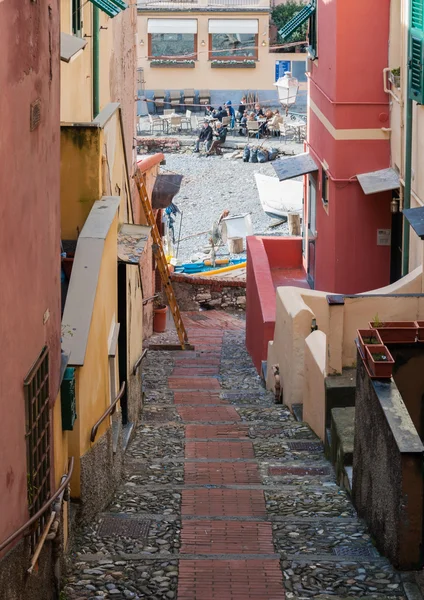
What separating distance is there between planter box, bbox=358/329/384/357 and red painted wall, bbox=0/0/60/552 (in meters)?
2.86

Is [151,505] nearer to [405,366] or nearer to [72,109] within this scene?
[405,366]

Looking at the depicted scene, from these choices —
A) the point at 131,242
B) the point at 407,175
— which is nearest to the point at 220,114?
the point at 407,175

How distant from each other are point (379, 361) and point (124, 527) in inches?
95.2

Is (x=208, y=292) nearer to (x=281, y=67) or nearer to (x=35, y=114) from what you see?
(x=35, y=114)

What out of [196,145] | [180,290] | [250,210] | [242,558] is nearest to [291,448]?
[242,558]

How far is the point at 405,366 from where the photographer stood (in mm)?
9938

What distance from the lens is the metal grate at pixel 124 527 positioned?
8.91m

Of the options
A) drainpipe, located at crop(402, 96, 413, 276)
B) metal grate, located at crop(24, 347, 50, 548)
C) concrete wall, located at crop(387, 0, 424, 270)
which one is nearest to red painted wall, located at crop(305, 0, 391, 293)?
concrete wall, located at crop(387, 0, 424, 270)

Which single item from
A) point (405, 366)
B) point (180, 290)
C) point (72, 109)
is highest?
point (72, 109)

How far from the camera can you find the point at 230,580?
26.3ft

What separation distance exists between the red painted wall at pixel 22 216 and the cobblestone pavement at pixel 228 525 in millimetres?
1560

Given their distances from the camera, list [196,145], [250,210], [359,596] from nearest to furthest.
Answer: [359,596] → [250,210] → [196,145]

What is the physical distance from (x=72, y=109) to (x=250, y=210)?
28099mm

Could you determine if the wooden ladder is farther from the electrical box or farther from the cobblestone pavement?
the electrical box
